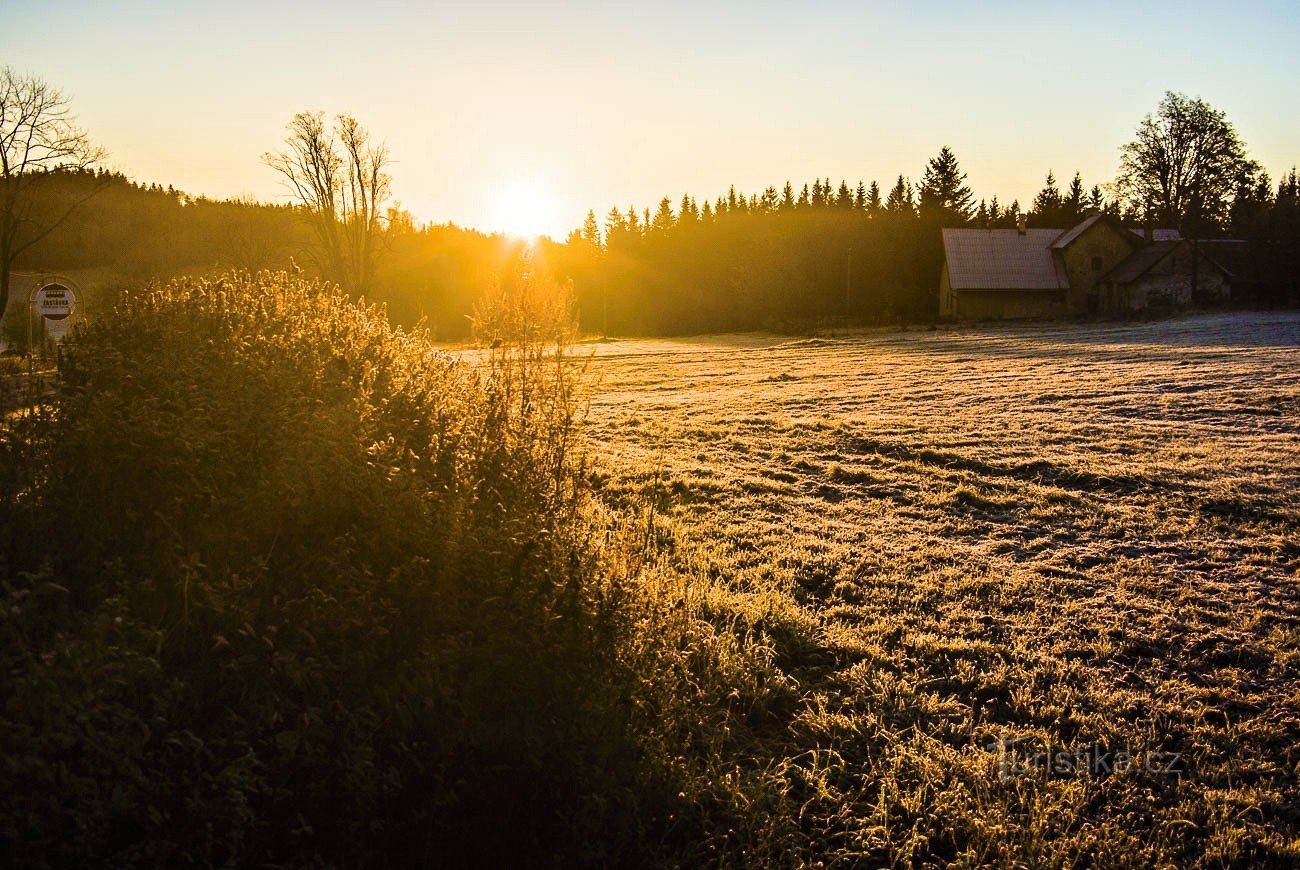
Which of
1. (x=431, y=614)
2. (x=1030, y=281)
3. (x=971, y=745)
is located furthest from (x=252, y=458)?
→ (x=1030, y=281)

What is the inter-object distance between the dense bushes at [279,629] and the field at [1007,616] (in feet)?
3.36

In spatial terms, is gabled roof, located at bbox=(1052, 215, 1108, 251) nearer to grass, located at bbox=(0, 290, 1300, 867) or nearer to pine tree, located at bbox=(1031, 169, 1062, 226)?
pine tree, located at bbox=(1031, 169, 1062, 226)

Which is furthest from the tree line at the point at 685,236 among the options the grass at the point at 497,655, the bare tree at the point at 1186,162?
the grass at the point at 497,655

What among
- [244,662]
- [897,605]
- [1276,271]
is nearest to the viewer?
[244,662]

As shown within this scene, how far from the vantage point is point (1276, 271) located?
4616cm

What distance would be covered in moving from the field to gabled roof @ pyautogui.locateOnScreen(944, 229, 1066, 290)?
3945cm

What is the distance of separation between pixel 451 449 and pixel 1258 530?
308 inches

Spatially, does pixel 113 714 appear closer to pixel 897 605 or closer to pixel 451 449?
pixel 451 449

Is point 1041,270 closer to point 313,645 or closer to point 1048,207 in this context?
point 1048,207

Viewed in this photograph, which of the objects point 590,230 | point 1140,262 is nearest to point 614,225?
point 590,230

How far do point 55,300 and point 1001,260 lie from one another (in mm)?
52145

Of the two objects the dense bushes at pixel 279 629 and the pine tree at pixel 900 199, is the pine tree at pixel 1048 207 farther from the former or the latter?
the dense bushes at pixel 279 629

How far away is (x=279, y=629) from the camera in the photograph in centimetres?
317

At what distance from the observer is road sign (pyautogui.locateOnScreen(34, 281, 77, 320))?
18048mm
